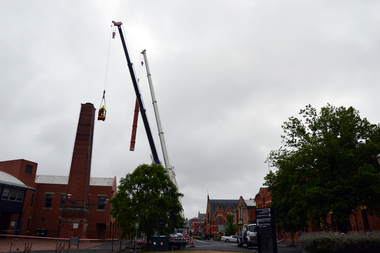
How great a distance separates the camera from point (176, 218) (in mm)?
27078

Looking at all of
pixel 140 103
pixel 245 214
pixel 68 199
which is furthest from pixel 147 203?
pixel 245 214

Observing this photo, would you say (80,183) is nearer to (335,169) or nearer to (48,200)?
(48,200)

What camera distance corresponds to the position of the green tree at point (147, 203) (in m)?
25.7

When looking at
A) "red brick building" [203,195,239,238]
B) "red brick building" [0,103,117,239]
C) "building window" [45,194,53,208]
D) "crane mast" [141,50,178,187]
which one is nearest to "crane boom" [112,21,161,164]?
"crane mast" [141,50,178,187]

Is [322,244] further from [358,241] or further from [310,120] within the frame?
[310,120]

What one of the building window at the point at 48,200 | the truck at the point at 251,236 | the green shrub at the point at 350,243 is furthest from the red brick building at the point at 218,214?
the green shrub at the point at 350,243

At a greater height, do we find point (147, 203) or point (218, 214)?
point (218, 214)

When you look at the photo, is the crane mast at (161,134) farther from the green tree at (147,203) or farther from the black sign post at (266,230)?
the black sign post at (266,230)

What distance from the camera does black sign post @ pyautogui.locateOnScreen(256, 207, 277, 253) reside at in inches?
569

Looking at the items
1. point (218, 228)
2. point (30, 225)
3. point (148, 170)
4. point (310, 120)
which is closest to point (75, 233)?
point (30, 225)

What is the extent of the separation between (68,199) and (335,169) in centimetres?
3268

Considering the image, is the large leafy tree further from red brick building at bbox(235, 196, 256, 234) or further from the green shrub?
red brick building at bbox(235, 196, 256, 234)

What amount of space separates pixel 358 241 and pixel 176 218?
53.5 feet

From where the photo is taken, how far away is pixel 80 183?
39219mm
